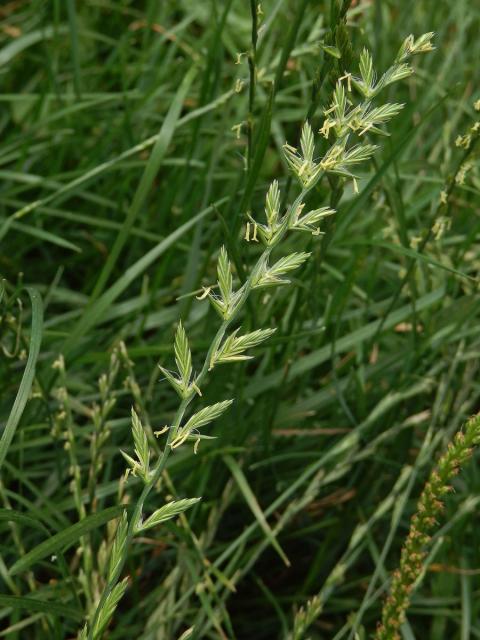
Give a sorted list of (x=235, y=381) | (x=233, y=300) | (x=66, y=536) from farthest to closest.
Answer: (x=235, y=381), (x=66, y=536), (x=233, y=300)

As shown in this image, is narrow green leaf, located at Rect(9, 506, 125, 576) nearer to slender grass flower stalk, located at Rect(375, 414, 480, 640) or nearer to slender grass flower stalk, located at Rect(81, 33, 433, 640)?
slender grass flower stalk, located at Rect(81, 33, 433, 640)

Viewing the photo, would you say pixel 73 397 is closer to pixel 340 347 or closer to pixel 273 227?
pixel 340 347

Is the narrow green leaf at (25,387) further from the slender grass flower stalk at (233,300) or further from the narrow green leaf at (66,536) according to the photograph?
the slender grass flower stalk at (233,300)

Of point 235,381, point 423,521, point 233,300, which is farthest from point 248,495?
point 233,300

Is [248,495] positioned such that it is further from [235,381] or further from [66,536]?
[66,536]

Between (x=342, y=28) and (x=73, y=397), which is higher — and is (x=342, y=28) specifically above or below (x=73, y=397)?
above

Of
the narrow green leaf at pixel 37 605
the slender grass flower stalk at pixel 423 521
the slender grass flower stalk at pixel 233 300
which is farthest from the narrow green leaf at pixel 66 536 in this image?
the slender grass flower stalk at pixel 423 521

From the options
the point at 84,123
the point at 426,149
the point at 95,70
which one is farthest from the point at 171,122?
the point at 426,149

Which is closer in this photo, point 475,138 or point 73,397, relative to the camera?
point 475,138
